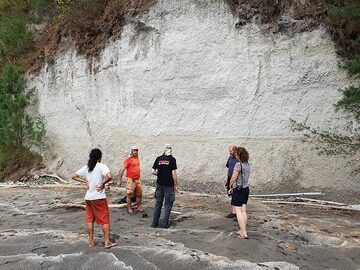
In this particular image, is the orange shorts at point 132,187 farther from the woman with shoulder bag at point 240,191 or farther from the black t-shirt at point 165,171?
the woman with shoulder bag at point 240,191

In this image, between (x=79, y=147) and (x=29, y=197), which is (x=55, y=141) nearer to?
(x=79, y=147)

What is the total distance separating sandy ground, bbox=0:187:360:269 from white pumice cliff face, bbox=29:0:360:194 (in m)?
2.77

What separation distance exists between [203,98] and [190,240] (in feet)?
25.2

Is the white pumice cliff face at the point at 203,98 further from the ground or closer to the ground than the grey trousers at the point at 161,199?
further from the ground

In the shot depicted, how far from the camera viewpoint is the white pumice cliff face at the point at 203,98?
1224cm

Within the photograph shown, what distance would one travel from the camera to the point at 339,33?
476 inches

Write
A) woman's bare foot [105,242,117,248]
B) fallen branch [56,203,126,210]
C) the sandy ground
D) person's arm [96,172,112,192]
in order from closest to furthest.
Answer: the sandy ground
person's arm [96,172,112,192]
woman's bare foot [105,242,117,248]
fallen branch [56,203,126,210]

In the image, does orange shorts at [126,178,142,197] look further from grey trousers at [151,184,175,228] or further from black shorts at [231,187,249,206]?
black shorts at [231,187,249,206]

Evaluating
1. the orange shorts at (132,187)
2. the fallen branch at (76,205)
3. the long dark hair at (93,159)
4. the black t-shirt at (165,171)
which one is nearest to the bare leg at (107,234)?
the long dark hair at (93,159)

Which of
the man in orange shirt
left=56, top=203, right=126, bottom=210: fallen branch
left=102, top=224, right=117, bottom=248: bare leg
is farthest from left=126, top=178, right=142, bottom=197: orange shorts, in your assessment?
left=102, top=224, right=117, bottom=248: bare leg

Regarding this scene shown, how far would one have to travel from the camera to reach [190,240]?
23.4 feet

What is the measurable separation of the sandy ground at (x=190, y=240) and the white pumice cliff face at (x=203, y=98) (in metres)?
2.77

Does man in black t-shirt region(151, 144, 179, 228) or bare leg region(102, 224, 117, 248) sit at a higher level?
man in black t-shirt region(151, 144, 179, 228)

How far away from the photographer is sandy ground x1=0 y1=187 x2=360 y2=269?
6.00 meters
